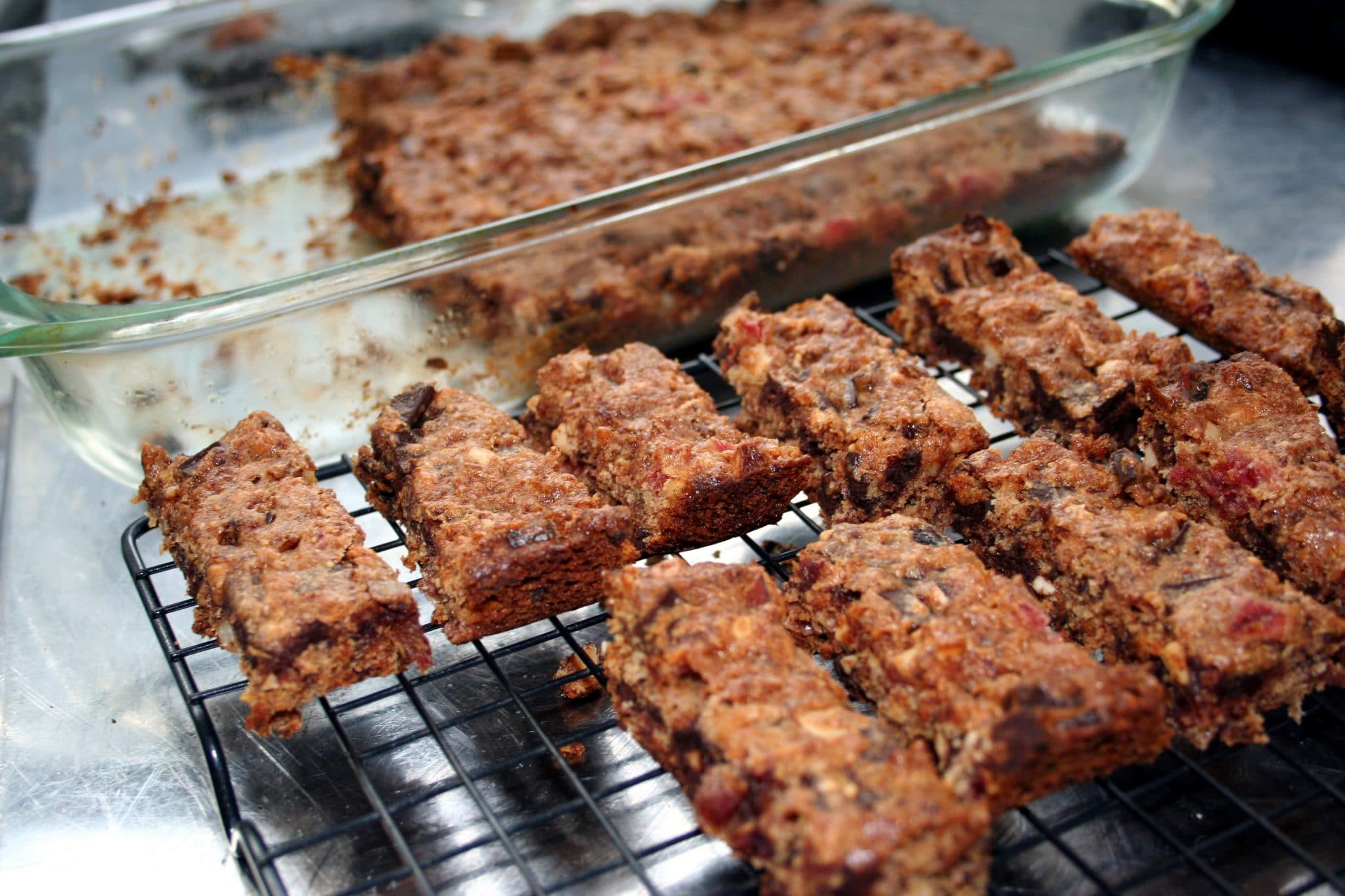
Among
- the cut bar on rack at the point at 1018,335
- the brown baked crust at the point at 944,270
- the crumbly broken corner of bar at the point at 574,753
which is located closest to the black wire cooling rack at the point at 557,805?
the crumbly broken corner of bar at the point at 574,753

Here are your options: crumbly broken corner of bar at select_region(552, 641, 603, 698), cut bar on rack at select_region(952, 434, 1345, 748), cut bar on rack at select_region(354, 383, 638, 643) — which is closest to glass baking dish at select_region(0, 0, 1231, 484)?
cut bar on rack at select_region(354, 383, 638, 643)

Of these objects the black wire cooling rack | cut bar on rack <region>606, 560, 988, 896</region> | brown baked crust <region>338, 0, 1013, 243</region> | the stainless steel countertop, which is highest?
brown baked crust <region>338, 0, 1013, 243</region>

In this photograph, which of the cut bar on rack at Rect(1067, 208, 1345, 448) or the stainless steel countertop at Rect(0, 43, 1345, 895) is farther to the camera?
the cut bar on rack at Rect(1067, 208, 1345, 448)

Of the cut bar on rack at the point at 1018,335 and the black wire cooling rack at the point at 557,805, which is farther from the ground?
the cut bar on rack at the point at 1018,335

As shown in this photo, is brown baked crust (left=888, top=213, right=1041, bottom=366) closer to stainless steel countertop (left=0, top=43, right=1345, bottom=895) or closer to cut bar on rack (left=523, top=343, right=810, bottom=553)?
cut bar on rack (left=523, top=343, right=810, bottom=553)

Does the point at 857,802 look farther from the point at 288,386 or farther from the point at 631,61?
the point at 631,61

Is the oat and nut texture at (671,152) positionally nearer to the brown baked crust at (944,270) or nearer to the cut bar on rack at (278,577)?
the brown baked crust at (944,270)

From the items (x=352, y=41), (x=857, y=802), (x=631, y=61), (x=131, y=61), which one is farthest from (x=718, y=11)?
(x=857, y=802)
